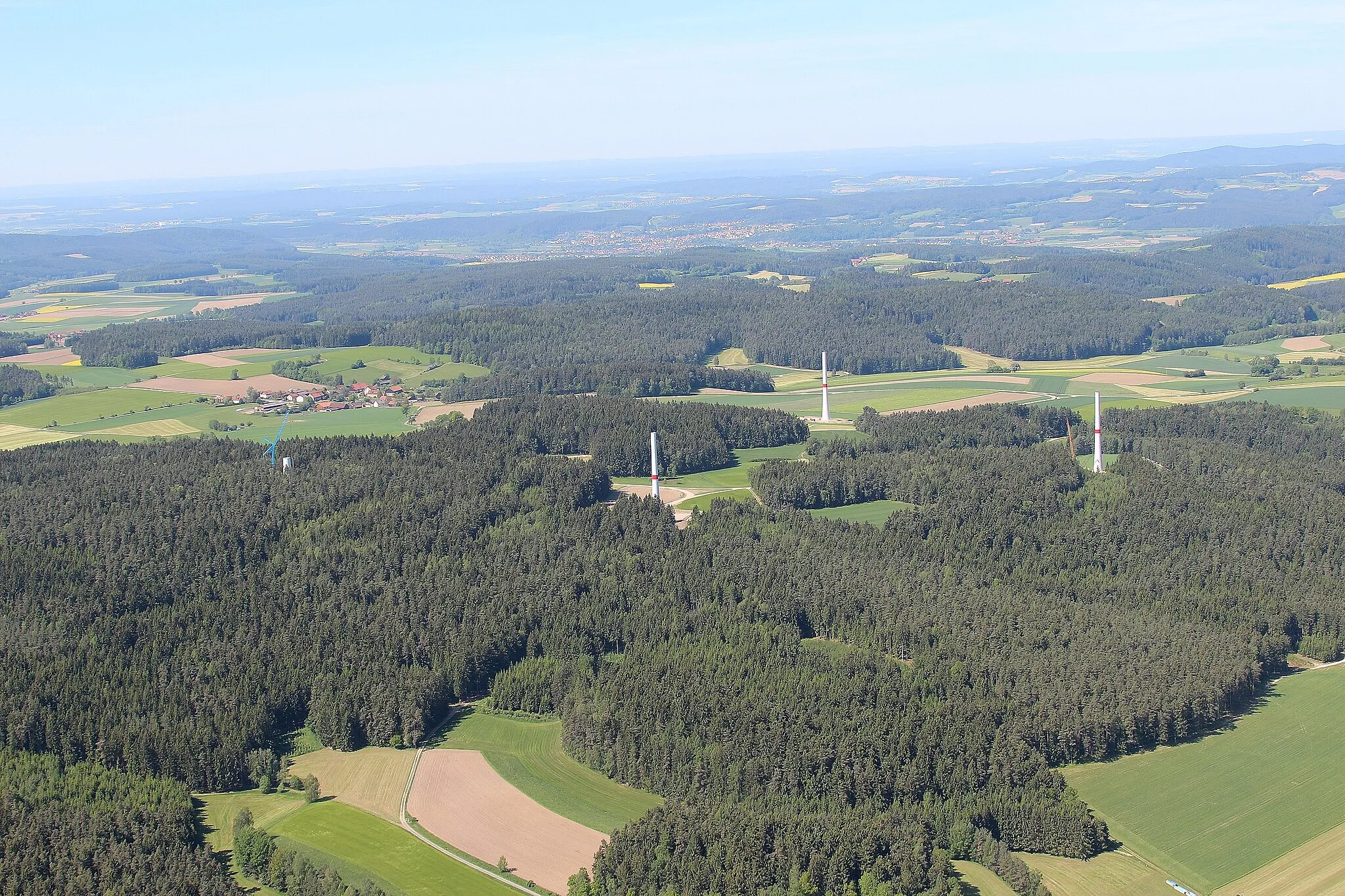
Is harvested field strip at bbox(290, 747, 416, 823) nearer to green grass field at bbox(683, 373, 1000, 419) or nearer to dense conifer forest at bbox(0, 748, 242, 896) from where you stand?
dense conifer forest at bbox(0, 748, 242, 896)

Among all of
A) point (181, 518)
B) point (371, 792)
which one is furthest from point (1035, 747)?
point (181, 518)

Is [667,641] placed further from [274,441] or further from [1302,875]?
[274,441]

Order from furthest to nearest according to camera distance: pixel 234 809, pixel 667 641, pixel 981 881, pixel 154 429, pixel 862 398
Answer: pixel 862 398, pixel 154 429, pixel 667 641, pixel 234 809, pixel 981 881

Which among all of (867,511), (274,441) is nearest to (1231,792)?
(867,511)

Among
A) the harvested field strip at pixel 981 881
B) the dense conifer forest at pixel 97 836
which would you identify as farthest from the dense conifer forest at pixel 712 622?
the dense conifer forest at pixel 97 836

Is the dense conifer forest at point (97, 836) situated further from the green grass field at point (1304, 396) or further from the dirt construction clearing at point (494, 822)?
the green grass field at point (1304, 396)

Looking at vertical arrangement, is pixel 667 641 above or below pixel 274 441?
below

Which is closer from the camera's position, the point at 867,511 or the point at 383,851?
the point at 383,851
